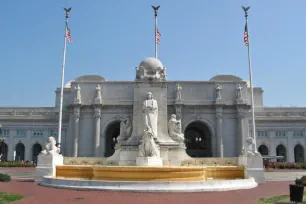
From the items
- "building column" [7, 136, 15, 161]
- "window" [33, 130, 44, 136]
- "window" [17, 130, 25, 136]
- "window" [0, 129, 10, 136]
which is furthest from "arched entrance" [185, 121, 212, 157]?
"window" [0, 129, 10, 136]

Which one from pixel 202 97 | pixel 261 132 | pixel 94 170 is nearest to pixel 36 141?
pixel 202 97

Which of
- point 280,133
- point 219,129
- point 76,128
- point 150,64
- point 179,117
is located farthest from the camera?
point 280,133

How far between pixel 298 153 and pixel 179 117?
32.4m

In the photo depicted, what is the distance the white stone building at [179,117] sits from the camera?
208 ft

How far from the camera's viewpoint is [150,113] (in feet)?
67.2

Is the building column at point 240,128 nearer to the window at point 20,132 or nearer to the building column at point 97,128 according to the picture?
the building column at point 97,128

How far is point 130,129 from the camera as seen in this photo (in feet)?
71.2

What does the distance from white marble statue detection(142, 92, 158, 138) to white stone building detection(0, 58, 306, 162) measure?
40543 millimetres

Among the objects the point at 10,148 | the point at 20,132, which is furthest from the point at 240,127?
the point at 10,148

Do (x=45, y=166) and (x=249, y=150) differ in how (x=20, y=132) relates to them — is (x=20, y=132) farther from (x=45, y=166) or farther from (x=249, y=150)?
(x=249, y=150)

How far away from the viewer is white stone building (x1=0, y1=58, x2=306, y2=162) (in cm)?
6347

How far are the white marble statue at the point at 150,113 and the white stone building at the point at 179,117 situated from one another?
40543 mm

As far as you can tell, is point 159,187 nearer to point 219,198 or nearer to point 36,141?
point 219,198

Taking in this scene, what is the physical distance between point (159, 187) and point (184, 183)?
1.18 metres
